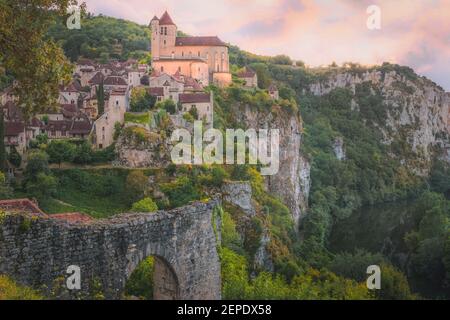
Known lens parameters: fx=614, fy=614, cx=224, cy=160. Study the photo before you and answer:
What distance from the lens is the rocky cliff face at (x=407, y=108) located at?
17538 centimetres

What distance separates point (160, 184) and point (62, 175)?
9105mm

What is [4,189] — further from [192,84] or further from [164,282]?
[192,84]

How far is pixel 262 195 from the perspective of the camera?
6469cm

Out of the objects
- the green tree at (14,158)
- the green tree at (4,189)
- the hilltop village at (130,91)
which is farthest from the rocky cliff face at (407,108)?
the green tree at (4,189)

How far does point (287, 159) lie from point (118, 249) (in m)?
69.3

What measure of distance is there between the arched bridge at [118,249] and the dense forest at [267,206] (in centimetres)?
122

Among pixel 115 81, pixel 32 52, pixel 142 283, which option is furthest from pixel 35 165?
pixel 32 52

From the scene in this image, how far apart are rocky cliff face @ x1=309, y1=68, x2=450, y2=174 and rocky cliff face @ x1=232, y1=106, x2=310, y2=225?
271 ft

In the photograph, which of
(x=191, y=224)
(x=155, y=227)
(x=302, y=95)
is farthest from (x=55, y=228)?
(x=302, y=95)

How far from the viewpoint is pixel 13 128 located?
5606cm

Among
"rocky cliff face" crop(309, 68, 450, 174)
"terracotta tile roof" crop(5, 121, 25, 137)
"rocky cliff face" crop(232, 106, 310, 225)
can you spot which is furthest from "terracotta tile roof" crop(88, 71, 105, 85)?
"rocky cliff face" crop(309, 68, 450, 174)

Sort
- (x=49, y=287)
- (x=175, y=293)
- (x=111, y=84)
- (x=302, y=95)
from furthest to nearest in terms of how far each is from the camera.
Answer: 1. (x=302, y=95)
2. (x=111, y=84)
3. (x=175, y=293)
4. (x=49, y=287)

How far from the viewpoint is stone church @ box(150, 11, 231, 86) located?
83.8m
